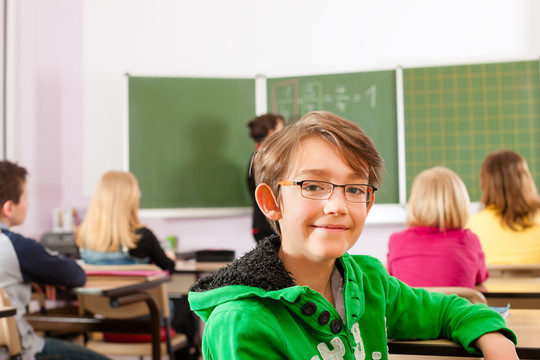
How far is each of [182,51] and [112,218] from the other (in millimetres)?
2247

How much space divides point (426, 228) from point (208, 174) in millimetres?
2806

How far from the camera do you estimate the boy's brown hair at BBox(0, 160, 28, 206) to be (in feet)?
8.55

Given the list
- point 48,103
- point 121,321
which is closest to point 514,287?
point 121,321

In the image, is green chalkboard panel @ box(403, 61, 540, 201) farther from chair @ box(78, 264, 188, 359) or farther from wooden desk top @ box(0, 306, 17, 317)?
wooden desk top @ box(0, 306, 17, 317)

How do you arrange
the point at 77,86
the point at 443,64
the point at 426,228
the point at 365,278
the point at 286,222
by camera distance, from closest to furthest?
the point at 286,222, the point at 365,278, the point at 426,228, the point at 443,64, the point at 77,86

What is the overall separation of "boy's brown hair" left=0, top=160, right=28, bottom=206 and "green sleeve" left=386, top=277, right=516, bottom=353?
1.92 metres

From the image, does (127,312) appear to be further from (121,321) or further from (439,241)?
(439,241)

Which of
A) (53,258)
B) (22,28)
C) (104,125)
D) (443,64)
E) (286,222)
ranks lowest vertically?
(53,258)

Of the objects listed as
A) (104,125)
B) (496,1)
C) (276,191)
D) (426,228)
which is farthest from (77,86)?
(276,191)

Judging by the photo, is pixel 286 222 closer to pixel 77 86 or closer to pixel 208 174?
pixel 208 174

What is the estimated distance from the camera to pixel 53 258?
256cm

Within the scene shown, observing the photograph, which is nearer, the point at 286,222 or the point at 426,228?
the point at 286,222

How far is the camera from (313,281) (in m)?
1.21

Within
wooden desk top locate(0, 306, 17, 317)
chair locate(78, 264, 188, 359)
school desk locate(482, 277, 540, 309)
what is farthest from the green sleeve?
chair locate(78, 264, 188, 359)
